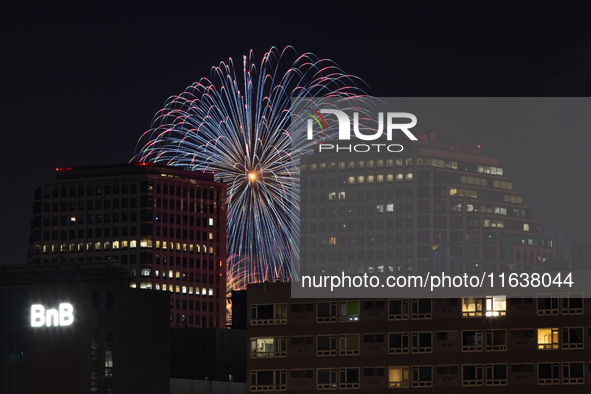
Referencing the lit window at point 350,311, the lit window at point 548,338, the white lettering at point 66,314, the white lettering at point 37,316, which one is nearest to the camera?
the lit window at point 548,338

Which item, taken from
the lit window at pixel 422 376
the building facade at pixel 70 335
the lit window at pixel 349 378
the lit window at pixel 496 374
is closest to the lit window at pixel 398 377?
the lit window at pixel 422 376

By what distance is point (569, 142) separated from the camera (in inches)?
6673

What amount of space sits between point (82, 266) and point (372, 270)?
44930 mm

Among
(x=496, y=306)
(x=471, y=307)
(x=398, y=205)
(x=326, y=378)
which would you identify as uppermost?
(x=398, y=205)

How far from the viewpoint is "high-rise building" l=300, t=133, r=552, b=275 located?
18238 centimetres

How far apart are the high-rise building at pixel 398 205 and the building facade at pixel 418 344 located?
124 feet

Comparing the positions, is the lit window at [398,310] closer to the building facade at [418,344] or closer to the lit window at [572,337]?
the building facade at [418,344]

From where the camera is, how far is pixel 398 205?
185 metres

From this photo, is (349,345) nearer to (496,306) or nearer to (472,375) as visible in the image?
(472,375)

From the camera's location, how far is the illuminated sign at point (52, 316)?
176625 mm

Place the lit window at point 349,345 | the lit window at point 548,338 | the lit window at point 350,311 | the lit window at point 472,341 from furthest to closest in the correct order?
the lit window at point 350,311 < the lit window at point 349,345 < the lit window at point 472,341 < the lit window at point 548,338

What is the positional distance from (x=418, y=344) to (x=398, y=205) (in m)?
48.7

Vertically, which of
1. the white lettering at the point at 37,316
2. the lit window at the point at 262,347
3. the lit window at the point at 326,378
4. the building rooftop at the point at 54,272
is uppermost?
the building rooftop at the point at 54,272

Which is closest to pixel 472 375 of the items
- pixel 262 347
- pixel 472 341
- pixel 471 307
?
pixel 472 341
